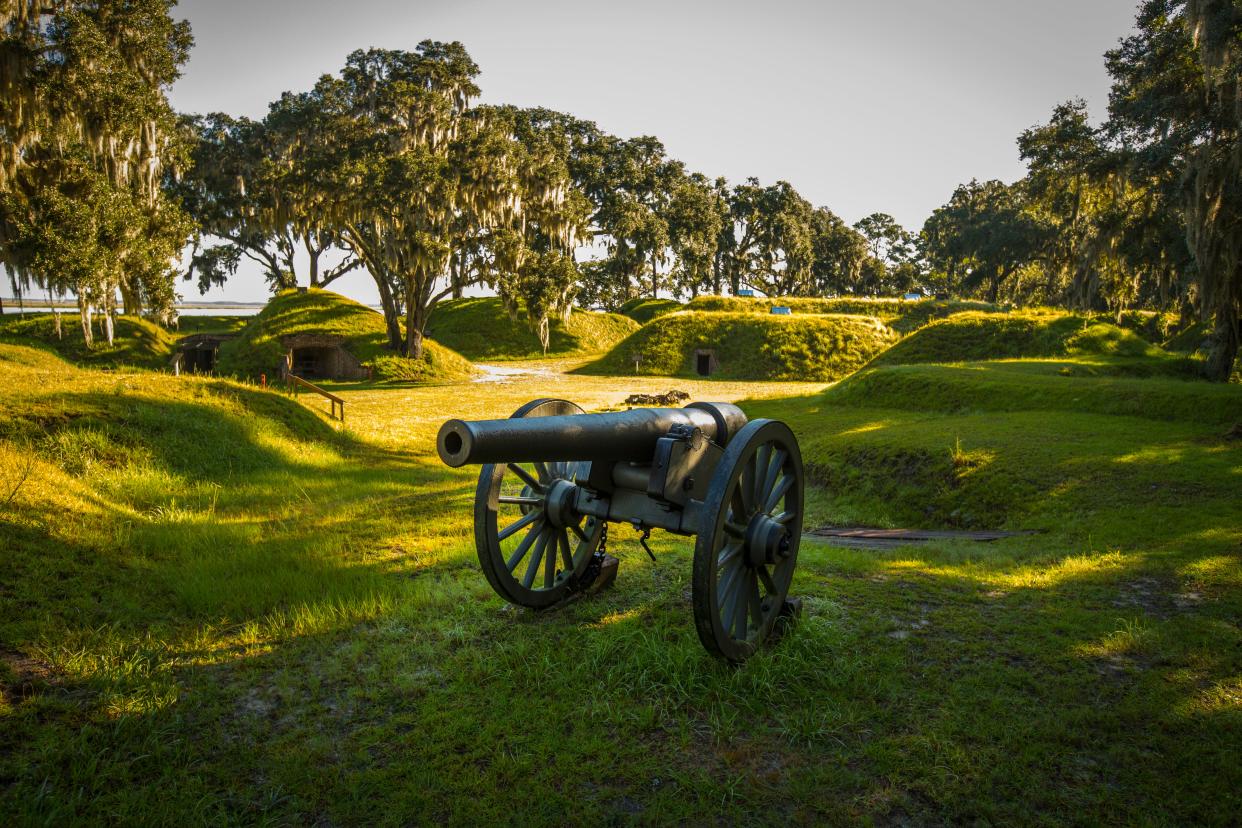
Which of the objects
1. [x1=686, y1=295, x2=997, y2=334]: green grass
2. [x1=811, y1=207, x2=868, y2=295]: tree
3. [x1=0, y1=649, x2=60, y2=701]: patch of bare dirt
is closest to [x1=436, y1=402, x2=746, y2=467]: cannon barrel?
[x1=0, y1=649, x2=60, y2=701]: patch of bare dirt

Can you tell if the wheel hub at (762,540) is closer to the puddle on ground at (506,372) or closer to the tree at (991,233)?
the puddle on ground at (506,372)

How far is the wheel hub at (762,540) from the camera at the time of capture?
14.2ft

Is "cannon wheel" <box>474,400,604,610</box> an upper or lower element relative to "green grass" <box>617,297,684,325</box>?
lower

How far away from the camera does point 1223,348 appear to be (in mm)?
17109

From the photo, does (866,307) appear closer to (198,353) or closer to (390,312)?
(390,312)

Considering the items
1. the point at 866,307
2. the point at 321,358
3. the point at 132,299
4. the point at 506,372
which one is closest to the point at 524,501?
the point at 132,299

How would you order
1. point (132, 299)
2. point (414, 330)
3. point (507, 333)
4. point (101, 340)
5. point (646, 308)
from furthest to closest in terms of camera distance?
point (646, 308)
point (507, 333)
point (414, 330)
point (101, 340)
point (132, 299)

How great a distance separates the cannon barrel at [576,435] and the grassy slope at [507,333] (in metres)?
38.0

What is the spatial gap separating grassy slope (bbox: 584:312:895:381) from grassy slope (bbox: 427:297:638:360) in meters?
6.49

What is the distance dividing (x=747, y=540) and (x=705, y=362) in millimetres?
33380

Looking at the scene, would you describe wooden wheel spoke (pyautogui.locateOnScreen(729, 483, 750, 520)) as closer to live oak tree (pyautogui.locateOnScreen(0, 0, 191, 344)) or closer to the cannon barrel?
the cannon barrel

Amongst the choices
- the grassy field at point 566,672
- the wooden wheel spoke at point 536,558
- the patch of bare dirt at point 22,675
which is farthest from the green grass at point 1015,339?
the patch of bare dirt at point 22,675

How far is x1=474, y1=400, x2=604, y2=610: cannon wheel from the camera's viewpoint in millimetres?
4781

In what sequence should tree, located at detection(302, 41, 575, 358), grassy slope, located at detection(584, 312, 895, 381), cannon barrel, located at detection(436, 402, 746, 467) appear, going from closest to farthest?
cannon barrel, located at detection(436, 402, 746, 467) < tree, located at detection(302, 41, 575, 358) < grassy slope, located at detection(584, 312, 895, 381)
